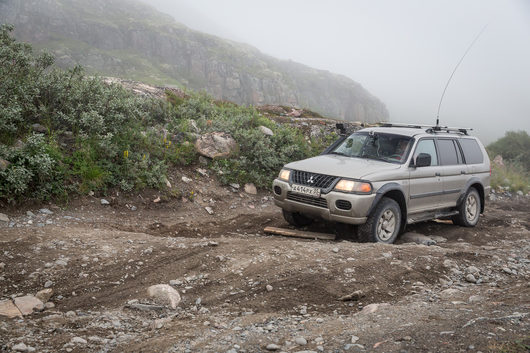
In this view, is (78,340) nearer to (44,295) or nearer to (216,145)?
(44,295)

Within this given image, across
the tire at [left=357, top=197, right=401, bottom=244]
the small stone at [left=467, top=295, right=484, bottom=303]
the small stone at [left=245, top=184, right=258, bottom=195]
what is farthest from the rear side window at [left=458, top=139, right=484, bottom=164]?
the small stone at [left=467, top=295, right=484, bottom=303]

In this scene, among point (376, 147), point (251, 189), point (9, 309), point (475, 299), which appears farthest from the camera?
point (251, 189)

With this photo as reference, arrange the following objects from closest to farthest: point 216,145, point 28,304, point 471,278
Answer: point 28,304, point 471,278, point 216,145

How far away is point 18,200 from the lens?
20.8 feet

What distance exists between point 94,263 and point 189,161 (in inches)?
196

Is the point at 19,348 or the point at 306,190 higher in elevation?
the point at 306,190

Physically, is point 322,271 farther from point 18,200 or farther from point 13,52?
point 13,52

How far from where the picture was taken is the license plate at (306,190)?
640cm

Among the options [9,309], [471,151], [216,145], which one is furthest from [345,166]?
[9,309]

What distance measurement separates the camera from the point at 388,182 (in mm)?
6527

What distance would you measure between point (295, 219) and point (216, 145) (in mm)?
3621

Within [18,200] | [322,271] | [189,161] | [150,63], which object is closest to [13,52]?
[18,200]

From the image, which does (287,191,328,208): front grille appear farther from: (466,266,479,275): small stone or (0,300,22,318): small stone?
(0,300,22,318): small stone

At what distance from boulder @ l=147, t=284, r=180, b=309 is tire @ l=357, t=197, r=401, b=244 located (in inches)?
126
